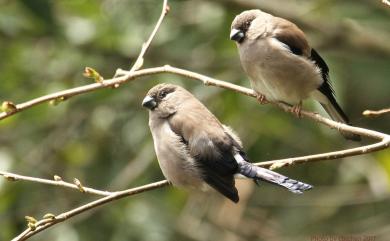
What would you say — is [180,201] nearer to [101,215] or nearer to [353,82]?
[101,215]

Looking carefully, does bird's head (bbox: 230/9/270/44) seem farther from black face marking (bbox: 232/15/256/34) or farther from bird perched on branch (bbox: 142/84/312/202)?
bird perched on branch (bbox: 142/84/312/202)

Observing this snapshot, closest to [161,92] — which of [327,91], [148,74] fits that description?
[148,74]

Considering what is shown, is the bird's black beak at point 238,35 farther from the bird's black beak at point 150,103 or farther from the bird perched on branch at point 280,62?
the bird's black beak at point 150,103

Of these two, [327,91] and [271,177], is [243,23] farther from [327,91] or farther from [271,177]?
[271,177]

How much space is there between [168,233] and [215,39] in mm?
1786

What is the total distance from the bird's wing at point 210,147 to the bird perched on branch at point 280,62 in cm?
58

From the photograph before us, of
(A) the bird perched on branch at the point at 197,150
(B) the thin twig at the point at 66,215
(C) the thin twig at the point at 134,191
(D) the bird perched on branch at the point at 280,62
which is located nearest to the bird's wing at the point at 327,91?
(D) the bird perched on branch at the point at 280,62

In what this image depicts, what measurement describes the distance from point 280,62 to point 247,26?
14.5 inches

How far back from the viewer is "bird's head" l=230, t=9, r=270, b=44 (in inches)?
243

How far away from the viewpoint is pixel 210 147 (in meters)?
5.27

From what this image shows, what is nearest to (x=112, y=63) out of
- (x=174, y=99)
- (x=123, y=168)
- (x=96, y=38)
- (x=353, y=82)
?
(x=96, y=38)

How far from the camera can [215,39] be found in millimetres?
8352

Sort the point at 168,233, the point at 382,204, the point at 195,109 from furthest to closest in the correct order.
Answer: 1. the point at 382,204
2. the point at 168,233
3. the point at 195,109

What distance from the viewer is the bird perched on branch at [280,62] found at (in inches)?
237
